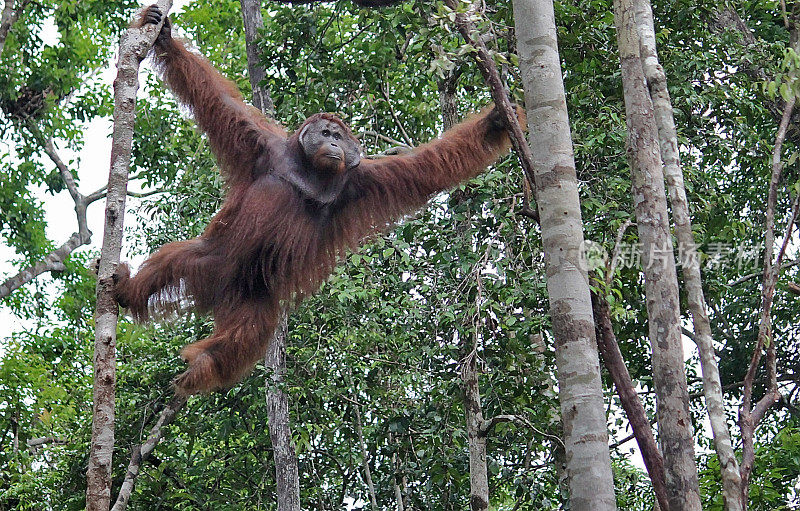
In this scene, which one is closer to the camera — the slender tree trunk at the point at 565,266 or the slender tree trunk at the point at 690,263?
the slender tree trunk at the point at 565,266

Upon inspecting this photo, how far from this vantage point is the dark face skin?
4.94 meters

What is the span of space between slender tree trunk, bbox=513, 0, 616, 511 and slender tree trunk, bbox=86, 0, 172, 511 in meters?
1.65

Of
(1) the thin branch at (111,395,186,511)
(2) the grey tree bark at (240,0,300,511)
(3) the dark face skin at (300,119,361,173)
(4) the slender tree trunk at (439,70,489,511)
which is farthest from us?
(1) the thin branch at (111,395,186,511)

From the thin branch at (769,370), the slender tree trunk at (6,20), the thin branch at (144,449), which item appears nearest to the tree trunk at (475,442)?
the thin branch at (769,370)

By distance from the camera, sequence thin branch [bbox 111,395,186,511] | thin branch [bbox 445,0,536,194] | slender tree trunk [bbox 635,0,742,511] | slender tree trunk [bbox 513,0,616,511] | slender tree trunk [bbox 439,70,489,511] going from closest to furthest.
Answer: slender tree trunk [bbox 513,0,616,511]
thin branch [bbox 445,0,536,194]
slender tree trunk [bbox 635,0,742,511]
slender tree trunk [bbox 439,70,489,511]
thin branch [bbox 111,395,186,511]

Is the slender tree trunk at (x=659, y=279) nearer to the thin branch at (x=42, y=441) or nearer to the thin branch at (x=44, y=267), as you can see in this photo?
the thin branch at (x=42, y=441)

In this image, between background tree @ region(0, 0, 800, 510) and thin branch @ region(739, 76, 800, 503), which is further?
background tree @ region(0, 0, 800, 510)

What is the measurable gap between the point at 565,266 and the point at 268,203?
2.13 m

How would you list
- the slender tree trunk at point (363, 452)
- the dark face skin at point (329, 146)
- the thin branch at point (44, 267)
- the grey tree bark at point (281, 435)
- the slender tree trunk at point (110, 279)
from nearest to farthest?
1. the slender tree trunk at point (110, 279)
2. the dark face skin at point (329, 146)
3. the grey tree bark at point (281, 435)
4. the slender tree trunk at point (363, 452)
5. the thin branch at point (44, 267)

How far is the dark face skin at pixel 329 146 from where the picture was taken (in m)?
4.94

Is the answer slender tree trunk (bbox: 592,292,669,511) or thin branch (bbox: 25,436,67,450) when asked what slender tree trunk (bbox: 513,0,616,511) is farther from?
thin branch (bbox: 25,436,67,450)

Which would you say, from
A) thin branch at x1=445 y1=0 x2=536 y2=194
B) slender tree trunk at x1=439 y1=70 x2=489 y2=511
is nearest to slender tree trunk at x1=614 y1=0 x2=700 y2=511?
thin branch at x1=445 y1=0 x2=536 y2=194

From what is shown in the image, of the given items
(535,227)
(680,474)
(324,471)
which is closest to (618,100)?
(535,227)

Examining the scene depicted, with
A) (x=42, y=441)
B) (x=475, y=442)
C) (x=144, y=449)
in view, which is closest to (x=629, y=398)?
(x=475, y=442)
